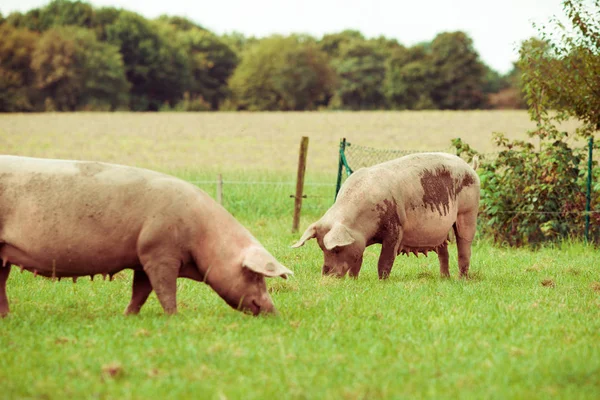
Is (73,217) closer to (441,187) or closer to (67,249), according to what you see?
(67,249)

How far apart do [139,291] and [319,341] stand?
1938mm

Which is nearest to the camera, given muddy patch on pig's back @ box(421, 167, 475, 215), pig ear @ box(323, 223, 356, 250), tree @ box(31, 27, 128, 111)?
pig ear @ box(323, 223, 356, 250)

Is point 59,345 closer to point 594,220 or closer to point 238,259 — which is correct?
point 238,259

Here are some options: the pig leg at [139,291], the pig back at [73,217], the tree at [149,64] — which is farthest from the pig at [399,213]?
the tree at [149,64]

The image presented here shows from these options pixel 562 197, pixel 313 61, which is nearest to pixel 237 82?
pixel 313 61

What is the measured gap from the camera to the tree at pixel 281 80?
→ 240 feet

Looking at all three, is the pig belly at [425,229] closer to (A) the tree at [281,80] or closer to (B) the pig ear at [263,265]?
(B) the pig ear at [263,265]

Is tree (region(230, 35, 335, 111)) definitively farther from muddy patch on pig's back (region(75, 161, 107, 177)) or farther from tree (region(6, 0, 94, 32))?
muddy patch on pig's back (region(75, 161, 107, 177))

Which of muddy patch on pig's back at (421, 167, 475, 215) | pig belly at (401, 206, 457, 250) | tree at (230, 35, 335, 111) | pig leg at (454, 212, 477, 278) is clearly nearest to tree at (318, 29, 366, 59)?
tree at (230, 35, 335, 111)

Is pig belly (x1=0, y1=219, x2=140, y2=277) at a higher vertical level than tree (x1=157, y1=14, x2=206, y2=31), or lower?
lower

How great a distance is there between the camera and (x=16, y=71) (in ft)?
205

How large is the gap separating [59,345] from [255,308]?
69.6 inches

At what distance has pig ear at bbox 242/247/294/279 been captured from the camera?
639 cm

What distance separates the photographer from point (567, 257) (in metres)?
11.4
